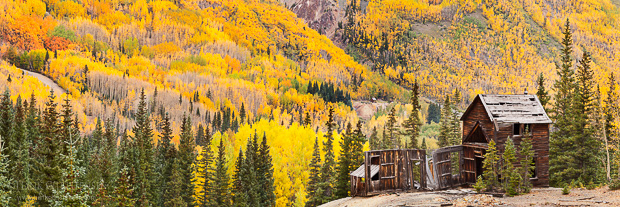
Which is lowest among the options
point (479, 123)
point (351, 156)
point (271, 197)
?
point (271, 197)

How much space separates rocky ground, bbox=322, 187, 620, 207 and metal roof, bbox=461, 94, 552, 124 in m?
5.67

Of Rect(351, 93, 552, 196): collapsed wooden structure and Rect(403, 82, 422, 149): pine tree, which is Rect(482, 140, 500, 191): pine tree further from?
Rect(403, 82, 422, 149): pine tree

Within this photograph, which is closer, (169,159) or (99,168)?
(99,168)

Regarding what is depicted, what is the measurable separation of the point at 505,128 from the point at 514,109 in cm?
203

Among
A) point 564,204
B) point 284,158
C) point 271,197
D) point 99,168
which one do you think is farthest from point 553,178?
point 99,168

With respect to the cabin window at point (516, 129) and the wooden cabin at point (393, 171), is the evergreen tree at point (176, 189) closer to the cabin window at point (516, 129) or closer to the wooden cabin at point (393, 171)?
the wooden cabin at point (393, 171)

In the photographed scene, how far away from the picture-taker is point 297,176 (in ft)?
263

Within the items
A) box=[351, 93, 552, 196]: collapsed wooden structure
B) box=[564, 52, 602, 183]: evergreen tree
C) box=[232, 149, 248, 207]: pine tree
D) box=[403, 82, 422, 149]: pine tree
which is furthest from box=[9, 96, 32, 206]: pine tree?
box=[564, 52, 602, 183]: evergreen tree

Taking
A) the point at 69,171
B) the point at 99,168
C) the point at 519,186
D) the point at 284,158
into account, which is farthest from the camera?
the point at 284,158

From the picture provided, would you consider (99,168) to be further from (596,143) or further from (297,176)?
(596,143)

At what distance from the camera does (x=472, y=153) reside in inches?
1364

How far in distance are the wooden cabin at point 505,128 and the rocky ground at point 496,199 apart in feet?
15.0

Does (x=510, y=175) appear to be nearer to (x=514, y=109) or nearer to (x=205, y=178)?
(x=514, y=109)

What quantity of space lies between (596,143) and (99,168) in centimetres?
5981
